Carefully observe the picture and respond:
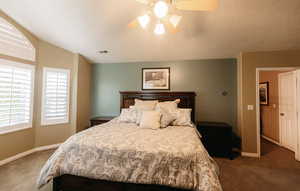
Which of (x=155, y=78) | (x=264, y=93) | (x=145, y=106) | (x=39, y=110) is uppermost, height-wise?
(x=155, y=78)

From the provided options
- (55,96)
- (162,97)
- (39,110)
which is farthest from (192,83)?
(39,110)

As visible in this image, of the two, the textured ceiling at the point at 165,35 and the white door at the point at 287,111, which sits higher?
the textured ceiling at the point at 165,35

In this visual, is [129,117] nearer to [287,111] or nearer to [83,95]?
[83,95]

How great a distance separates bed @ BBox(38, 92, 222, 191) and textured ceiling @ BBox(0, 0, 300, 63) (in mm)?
1970

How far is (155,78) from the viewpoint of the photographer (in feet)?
13.3

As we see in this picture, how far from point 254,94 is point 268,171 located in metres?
1.57

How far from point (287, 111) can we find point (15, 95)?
646cm

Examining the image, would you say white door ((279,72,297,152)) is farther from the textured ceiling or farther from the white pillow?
the white pillow

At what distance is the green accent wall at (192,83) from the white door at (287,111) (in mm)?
1438

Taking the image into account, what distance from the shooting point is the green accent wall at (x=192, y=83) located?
370cm

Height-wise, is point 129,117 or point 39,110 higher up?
point 39,110

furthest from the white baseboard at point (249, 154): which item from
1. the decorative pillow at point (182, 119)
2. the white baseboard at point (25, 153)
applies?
the white baseboard at point (25, 153)

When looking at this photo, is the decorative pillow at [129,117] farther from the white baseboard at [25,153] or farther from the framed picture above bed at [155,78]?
the white baseboard at [25,153]

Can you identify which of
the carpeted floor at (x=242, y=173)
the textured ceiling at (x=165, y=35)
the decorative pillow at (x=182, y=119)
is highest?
the textured ceiling at (x=165, y=35)
